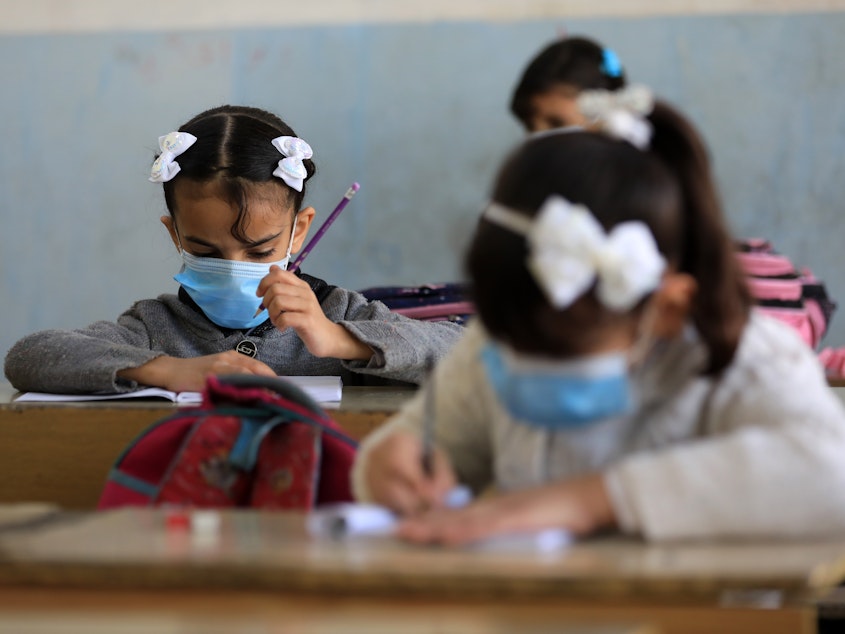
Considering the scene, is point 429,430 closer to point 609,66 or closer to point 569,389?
point 569,389

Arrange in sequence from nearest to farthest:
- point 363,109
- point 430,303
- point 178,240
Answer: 1. point 178,240
2. point 430,303
3. point 363,109

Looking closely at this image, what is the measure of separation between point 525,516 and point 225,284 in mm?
1362

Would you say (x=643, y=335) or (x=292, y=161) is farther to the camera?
(x=292, y=161)

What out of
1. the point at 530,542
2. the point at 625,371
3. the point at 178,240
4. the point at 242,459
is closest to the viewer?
the point at 530,542

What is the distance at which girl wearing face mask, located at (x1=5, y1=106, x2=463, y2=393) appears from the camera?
2076 millimetres

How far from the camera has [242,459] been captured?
138 centimetres

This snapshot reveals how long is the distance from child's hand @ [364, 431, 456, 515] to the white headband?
4.19ft

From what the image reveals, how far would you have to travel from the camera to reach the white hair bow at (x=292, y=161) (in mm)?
2332

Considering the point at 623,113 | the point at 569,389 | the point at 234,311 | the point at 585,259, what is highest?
the point at 623,113

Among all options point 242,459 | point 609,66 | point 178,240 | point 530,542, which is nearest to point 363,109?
point 609,66

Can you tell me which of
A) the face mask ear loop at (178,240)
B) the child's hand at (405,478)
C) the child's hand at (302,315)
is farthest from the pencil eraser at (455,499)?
the face mask ear loop at (178,240)

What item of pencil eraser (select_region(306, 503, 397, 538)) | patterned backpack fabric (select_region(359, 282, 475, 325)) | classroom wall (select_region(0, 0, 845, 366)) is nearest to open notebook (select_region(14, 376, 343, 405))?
patterned backpack fabric (select_region(359, 282, 475, 325))

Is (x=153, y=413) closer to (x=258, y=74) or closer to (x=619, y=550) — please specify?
(x=619, y=550)

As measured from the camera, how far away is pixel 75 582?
891 millimetres
